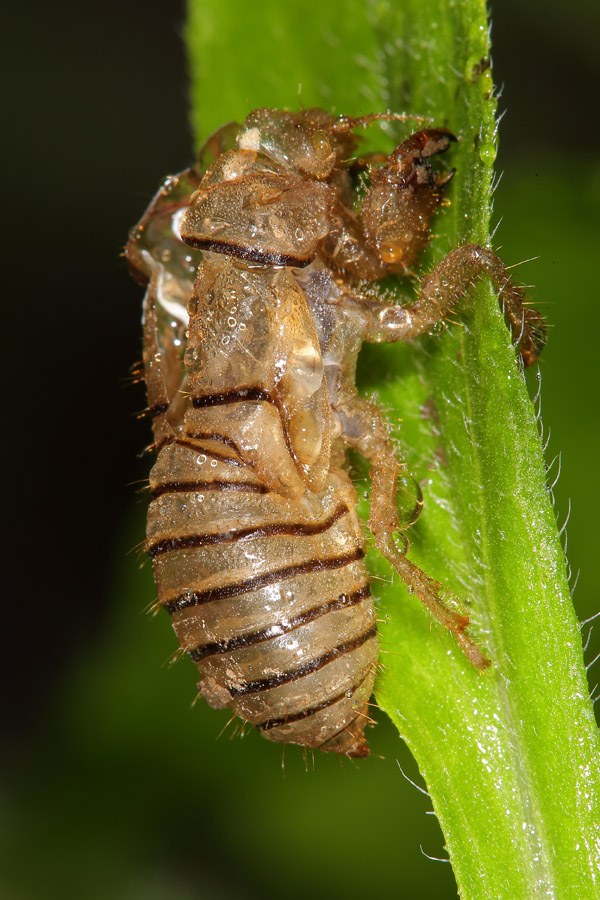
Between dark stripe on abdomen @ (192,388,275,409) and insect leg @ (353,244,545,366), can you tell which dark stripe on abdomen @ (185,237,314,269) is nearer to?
insect leg @ (353,244,545,366)

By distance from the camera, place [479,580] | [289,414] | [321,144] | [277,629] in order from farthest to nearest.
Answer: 1. [321,144]
2. [289,414]
3. [277,629]
4. [479,580]

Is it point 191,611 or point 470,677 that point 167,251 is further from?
point 470,677

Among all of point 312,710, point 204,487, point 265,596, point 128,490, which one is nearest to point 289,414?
point 204,487

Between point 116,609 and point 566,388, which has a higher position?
point 566,388

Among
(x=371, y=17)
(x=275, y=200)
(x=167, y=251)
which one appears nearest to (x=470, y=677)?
(x=275, y=200)

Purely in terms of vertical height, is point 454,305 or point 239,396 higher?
point 454,305

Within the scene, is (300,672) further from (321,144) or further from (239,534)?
(321,144)
